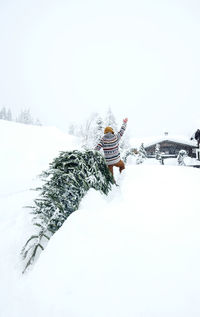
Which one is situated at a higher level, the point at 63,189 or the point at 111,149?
the point at 111,149

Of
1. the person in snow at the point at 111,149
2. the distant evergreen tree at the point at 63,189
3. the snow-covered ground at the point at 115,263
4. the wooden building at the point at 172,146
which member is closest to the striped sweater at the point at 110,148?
the person in snow at the point at 111,149

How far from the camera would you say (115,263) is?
137cm

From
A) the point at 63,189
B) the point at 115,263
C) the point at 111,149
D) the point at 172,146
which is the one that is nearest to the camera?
the point at 115,263

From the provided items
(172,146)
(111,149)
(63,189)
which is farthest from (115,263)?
(172,146)

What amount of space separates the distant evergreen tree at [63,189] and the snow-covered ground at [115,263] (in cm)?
17

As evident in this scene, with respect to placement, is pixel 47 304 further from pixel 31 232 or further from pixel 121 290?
pixel 31 232

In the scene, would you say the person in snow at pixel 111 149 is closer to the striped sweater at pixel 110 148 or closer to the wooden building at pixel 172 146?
the striped sweater at pixel 110 148

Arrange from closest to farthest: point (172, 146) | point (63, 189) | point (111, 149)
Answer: point (63, 189) < point (111, 149) < point (172, 146)

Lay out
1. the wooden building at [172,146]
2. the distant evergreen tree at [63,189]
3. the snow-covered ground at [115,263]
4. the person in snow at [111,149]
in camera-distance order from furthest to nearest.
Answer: the wooden building at [172,146], the person in snow at [111,149], the distant evergreen tree at [63,189], the snow-covered ground at [115,263]

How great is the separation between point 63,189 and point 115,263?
1380mm

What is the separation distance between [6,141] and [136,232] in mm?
14415

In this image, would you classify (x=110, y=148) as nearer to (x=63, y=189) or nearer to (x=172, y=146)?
(x=63, y=189)

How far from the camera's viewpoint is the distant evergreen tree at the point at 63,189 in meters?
2.30

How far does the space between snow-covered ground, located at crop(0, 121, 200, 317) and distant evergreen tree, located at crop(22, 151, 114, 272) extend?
0.17 m
